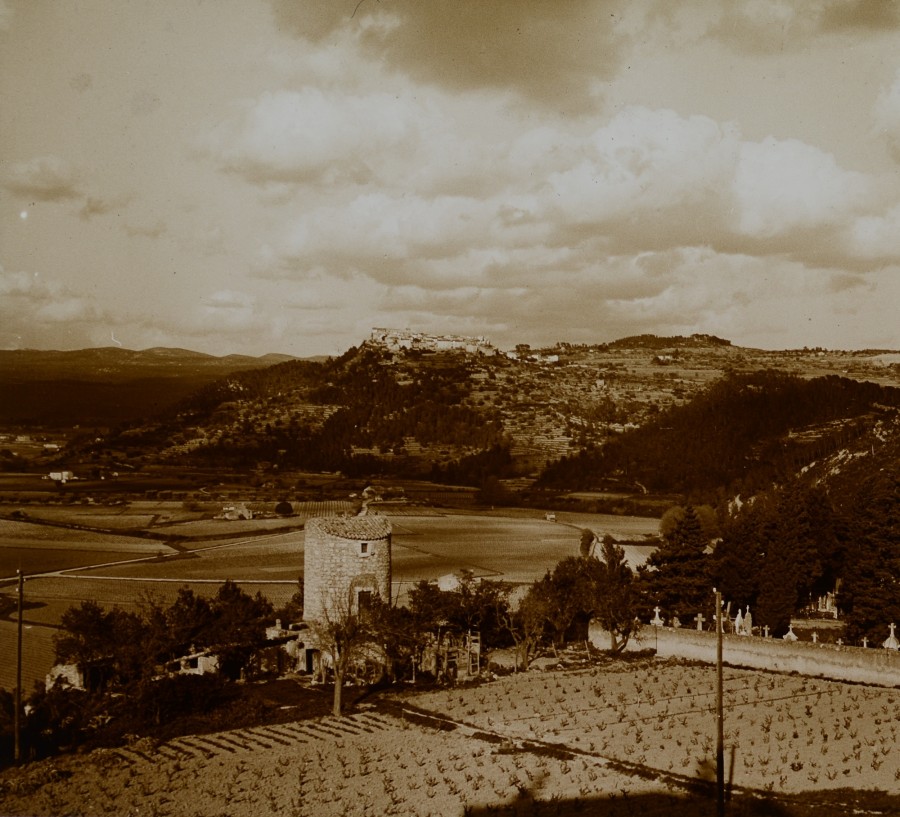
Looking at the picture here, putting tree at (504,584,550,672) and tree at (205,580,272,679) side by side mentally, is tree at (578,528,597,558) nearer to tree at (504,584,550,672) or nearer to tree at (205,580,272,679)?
tree at (504,584,550,672)

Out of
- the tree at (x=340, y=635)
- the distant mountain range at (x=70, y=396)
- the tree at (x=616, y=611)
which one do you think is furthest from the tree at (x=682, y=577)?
the distant mountain range at (x=70, y=396)

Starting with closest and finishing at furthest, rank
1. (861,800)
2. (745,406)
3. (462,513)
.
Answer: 1. (861,800)
2. (462,513)
3. (745,406)

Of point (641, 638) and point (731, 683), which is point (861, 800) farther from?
point (641, 638)

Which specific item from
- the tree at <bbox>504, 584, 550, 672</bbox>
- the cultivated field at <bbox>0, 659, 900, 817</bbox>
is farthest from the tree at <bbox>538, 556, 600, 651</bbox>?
the cultivated field at <bbox>0, 659, 900, 817</bbox>

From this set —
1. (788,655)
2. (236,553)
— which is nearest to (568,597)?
(788,655)

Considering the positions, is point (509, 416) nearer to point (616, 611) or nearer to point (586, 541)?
point (586, 541)

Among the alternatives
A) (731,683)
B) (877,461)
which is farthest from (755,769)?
(877,461)
